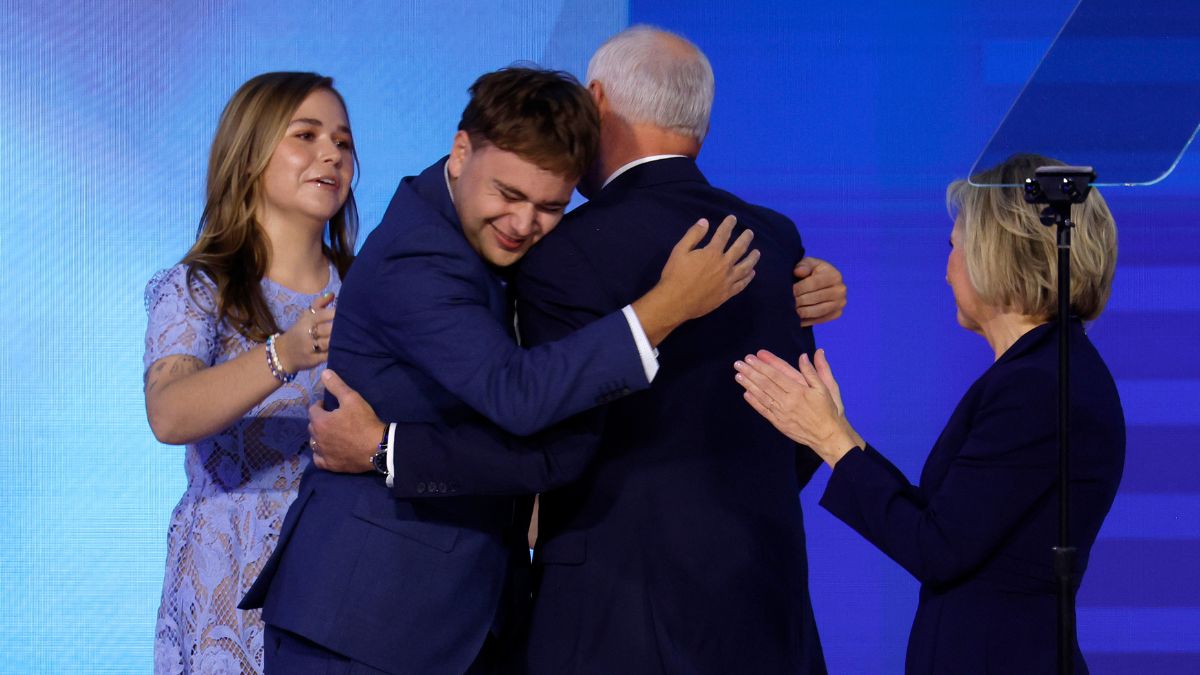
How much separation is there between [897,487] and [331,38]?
2265 millimetres

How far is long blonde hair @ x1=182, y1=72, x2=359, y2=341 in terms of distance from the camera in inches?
96.4

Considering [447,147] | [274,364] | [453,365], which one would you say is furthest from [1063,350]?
[447,147]

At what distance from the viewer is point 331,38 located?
3633 millimetres

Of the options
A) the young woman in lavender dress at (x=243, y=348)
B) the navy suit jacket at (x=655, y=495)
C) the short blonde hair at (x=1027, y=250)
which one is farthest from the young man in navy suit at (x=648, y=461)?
the young woman in lavender dress at (x=243, y=348)

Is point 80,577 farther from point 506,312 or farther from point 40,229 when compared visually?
point 506,312

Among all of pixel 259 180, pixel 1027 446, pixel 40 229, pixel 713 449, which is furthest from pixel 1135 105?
pixel 40 229

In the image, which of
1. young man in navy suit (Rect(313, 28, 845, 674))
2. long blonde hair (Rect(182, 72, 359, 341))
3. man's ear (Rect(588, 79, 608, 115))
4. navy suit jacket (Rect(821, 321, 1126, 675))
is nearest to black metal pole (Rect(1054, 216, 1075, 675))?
navy suit jacket (Rect(821, 321, 1126, 675))

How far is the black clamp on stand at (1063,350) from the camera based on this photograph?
1.79m

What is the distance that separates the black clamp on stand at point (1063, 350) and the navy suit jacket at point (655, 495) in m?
0.39

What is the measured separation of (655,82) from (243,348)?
3.06 ft

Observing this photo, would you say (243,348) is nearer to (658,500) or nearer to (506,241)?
(506,241)

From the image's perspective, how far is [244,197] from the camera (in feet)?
8.37

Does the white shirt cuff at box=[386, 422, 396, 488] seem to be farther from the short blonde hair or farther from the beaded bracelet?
the short blonde hair

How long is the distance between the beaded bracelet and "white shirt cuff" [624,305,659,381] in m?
0.79
